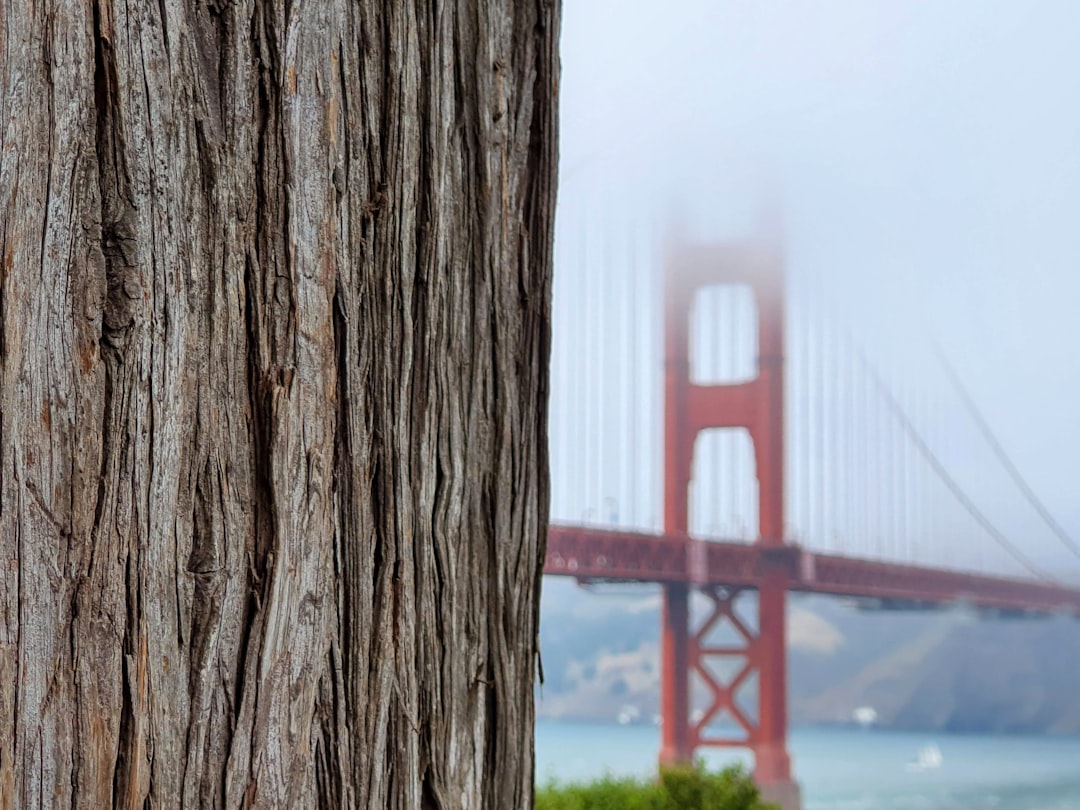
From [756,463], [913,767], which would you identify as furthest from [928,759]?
[756,463]

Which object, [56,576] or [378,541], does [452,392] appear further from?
[56,576]

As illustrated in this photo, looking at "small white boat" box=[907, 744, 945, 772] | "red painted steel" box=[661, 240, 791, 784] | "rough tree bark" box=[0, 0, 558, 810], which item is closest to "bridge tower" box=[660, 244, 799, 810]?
"red painted steel" box=[661, 240, 791, 784]

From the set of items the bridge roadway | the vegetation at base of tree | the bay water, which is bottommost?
the bay water

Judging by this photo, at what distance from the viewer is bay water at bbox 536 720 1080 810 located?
1788cm

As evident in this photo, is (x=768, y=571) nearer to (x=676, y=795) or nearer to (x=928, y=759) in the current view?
(x=676, y=795)

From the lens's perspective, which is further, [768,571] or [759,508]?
[759,508]

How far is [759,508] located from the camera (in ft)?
30.4

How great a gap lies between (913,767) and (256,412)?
75.0ft

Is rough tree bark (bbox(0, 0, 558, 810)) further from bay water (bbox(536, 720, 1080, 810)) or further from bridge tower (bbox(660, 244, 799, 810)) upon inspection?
bay water (bbox(536, 720, 1080, 810))

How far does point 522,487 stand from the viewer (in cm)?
58

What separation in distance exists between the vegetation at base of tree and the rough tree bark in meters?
3.35

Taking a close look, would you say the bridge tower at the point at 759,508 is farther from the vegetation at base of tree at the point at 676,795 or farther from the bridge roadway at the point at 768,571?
the vegetation at base of tree at the point at 676,795

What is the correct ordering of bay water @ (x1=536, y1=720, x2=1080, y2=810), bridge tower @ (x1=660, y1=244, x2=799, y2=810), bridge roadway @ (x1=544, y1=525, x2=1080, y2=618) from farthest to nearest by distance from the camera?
1. bay water @ (x1=536, y1=720, x2=1080, y2=810)
2. bridge tower @ (x1=660, y1=244, x2=799, y2=810)
3. bridge roadway @ (x1=544, y1=525, x2=1080, y2=618)

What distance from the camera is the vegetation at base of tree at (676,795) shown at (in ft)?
12.4
